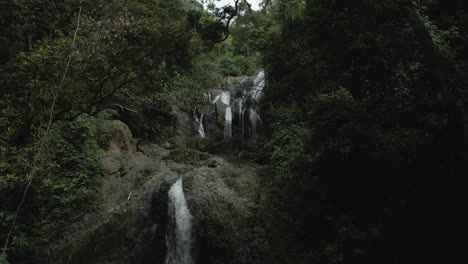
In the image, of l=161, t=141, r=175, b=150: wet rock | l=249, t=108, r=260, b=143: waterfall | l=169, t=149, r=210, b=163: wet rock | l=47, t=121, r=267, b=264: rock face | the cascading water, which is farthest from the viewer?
the cascading water

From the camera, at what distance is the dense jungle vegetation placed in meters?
6.66

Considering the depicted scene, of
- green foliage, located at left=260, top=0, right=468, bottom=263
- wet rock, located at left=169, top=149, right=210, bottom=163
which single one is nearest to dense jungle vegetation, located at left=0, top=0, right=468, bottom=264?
green foliage, located at left=260, top=0, right=468, bottom=263

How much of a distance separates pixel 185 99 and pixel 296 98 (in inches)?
166

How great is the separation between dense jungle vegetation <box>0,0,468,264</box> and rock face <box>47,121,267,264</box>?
49cm

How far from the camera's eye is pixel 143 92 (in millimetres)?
10969

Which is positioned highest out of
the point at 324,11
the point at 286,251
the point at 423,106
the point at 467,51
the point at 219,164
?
the point at 324,11

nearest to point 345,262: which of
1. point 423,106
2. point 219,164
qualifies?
point 423,106

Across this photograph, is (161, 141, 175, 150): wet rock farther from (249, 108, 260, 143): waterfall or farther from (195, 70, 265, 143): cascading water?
(249, 108, 260, 143): waterfall

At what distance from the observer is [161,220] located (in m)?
9.30

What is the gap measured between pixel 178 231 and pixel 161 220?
2.12ft

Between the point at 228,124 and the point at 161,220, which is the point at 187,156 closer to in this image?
the point at 161,220

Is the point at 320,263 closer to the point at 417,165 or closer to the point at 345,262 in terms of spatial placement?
the point at 345,262

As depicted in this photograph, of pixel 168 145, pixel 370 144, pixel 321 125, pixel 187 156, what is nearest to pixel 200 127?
pixel 168 145

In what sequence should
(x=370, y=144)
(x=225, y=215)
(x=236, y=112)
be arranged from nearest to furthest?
1. (x=370, y=144)
2. (x=225, y=215)
3. (x=236, y=112)
